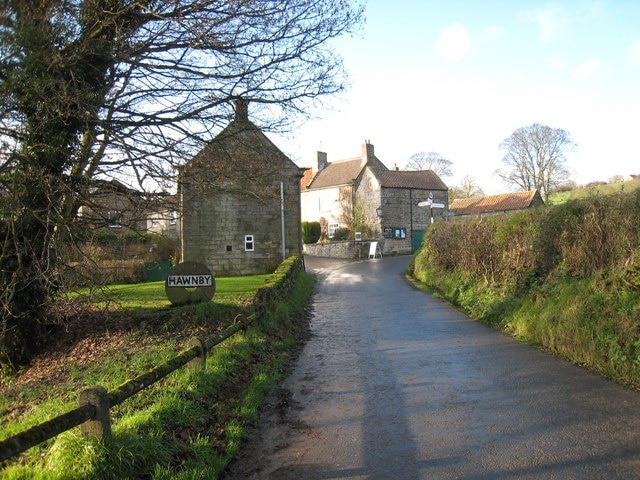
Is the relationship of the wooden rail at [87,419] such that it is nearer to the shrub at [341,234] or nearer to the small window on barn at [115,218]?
the small window on barn at [115,218]

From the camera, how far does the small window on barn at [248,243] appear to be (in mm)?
29359

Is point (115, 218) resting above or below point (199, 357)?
above

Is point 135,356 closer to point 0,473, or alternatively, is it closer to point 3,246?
point 3,246

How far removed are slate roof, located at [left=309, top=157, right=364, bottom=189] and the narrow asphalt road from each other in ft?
135

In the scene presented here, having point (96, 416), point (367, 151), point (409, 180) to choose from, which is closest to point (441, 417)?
point (96, 416)

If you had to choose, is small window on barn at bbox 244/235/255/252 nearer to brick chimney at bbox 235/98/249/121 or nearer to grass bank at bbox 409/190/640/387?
grass bank at bbox 409/190/640/387

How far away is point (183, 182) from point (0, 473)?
21.0ft

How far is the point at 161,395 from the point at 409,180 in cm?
4535

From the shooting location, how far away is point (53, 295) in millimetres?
11008

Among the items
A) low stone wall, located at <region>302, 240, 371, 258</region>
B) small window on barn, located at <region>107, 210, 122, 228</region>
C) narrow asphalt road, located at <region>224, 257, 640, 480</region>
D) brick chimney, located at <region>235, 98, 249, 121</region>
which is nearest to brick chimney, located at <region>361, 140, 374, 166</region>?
low stone wall, located at <region>302, 240, 371, 258</region>

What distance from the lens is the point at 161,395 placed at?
6430 millimetres

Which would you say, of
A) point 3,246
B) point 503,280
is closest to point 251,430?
point 3,246

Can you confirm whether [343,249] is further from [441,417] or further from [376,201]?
[441,417]

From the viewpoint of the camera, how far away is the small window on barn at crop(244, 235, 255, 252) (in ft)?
96.3
